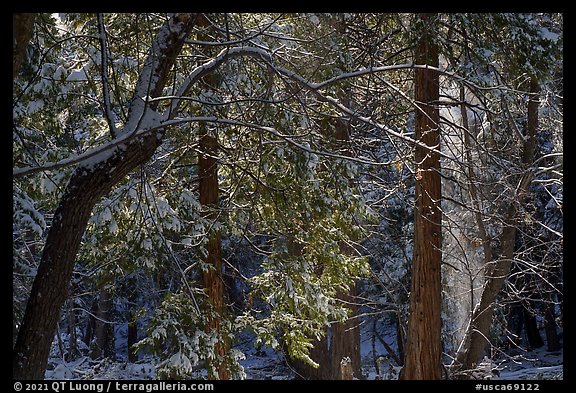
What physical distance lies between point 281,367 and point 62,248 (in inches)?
593

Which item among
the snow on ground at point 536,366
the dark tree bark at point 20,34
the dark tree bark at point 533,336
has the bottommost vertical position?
the snow on ground at point 536,366

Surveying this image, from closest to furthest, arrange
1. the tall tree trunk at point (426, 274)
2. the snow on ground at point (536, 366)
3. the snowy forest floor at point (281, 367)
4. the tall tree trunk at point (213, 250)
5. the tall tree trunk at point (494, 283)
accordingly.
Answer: the tall tree trunk at point (426, 274), the tall tree trunk at point (213, 250), the tall tree trunk at point (494, 283), the snowy forest floor at point (281, 367), the snow on ground at point (536, 366)

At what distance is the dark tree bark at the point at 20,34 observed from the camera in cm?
392

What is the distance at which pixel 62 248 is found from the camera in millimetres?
4422

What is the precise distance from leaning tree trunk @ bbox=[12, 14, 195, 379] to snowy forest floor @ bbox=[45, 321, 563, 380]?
3.78m

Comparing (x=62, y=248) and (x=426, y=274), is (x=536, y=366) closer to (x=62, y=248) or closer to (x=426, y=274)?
(x=426, y=274)

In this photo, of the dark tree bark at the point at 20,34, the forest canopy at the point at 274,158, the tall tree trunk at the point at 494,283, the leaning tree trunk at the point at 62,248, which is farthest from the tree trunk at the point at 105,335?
the dark tree bark at the point at 20,34

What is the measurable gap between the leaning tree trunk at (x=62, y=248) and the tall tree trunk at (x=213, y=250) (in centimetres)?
313

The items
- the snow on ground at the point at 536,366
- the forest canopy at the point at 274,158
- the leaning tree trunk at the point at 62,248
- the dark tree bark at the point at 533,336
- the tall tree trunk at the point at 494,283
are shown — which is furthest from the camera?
the dark tree bark at the point at 533,336

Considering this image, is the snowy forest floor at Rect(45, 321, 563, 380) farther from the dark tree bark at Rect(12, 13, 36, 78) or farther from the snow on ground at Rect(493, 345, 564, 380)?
the dark tree bark at Rect(12, 13, 36, 78)

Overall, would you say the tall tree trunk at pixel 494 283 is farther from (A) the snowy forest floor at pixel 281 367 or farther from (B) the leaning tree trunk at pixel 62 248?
(B) the leaning tree trunk at pixel 62 248

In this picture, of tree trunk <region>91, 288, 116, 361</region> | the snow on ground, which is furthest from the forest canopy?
tree trunk <region>91, 288, 116, 361</region>
